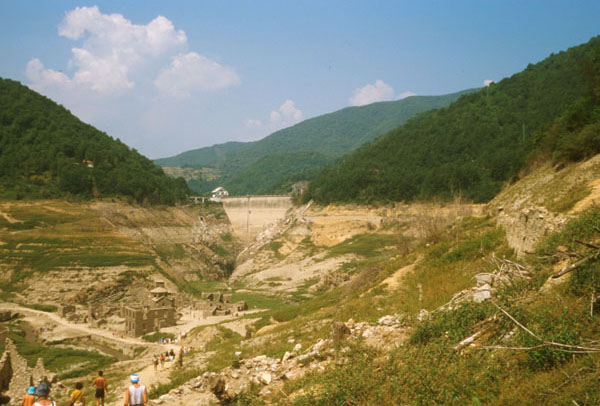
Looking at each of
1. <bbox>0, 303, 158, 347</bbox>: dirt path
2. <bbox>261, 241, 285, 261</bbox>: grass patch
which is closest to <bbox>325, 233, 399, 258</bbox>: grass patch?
<bbox>261, 241, 285, 261</bbox>: grass patch

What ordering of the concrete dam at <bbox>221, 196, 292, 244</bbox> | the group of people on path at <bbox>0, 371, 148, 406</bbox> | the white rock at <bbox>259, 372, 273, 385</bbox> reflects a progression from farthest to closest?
the concrete dam at <bbox>221, 196, 292, 244</bbox>, the white rock at <bbox>259, 372, 273, 385</bbox>, the group of people on path at <bbox>0, 371, 148, 406</bbox>

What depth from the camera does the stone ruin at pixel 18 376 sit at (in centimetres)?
2036

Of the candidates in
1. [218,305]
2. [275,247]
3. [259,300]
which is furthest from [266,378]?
[275,247]

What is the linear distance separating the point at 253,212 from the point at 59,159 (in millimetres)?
45895

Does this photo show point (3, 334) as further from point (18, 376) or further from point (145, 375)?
point (145, 375)

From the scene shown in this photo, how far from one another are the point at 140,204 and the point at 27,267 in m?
29.3

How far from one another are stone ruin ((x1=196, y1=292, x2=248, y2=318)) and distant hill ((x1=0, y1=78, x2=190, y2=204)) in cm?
3405

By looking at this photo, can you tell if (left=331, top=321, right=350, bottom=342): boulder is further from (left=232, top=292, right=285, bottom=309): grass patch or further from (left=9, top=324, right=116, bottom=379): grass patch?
(left=232, top=292, right=285, bottom=309): grass patch

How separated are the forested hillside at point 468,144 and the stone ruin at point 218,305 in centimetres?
3836

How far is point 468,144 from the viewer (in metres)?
82.4

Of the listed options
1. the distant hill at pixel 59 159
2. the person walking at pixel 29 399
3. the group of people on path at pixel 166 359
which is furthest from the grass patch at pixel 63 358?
the distant hill at pixel 59 159

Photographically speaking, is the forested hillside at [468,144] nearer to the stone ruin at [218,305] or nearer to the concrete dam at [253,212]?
the concrete dam at [253,212]

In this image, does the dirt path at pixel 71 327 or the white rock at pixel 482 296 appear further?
the dirt path at pixel 71 327

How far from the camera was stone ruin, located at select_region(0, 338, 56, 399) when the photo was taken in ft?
66.8
